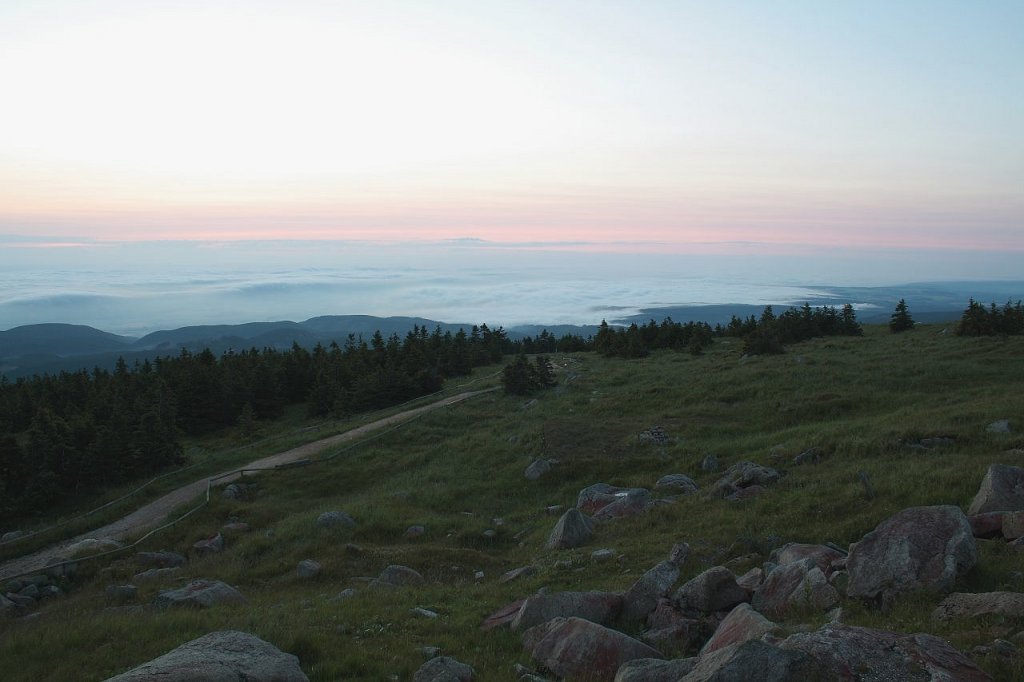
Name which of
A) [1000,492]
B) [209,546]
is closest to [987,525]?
[1000,492]

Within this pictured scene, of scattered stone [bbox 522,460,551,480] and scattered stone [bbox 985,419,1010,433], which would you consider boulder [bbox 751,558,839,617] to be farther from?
scattered stone [bbox 522,460,551,480]

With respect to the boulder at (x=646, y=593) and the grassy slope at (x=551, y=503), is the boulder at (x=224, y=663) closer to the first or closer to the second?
the grassy slope at (x=551, y=503)

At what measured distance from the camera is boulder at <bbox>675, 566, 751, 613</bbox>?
34.3 feet

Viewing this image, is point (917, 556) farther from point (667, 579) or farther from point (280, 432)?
point (280, 432)

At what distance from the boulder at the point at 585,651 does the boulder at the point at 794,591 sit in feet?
7.45

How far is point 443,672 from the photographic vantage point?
30.4ft

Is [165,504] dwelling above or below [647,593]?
below

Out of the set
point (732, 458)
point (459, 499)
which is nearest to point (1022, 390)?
point (732, 458)

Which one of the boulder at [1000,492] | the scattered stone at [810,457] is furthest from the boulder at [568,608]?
the scattered stone at [810,457]

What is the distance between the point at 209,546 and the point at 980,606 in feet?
70.3

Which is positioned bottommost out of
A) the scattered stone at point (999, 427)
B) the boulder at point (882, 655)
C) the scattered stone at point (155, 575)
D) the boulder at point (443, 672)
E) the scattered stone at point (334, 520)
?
the scattered stone at point (155, 575)

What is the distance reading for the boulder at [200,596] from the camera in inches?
572

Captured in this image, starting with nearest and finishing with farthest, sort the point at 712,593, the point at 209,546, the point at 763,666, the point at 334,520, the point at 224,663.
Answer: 1. the point at 763,666
2. the point at 224,663
3. the point at 712,593
4. the point at 334,520
5. the point at 209,546

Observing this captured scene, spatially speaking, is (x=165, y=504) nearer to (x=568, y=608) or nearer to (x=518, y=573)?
(x=518, y=573)
